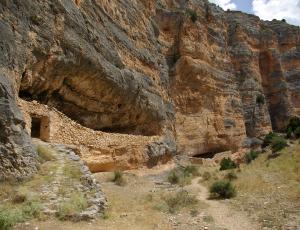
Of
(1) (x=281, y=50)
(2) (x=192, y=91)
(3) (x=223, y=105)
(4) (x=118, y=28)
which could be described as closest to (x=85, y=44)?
(4) (x=118, y=28)

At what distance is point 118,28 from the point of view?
1881 cm

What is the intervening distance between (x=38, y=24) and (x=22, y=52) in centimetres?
153

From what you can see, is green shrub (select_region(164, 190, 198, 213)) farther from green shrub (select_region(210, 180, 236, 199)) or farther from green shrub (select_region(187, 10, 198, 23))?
green shrub (select_region(187, 10, 198, 23))

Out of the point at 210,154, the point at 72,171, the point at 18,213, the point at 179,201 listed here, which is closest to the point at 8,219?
the point at 18,213

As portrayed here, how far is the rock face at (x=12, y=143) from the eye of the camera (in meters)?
8.84

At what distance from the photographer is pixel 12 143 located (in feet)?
30.0

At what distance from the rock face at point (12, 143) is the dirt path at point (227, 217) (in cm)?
495

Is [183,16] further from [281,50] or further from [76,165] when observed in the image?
[76,165]

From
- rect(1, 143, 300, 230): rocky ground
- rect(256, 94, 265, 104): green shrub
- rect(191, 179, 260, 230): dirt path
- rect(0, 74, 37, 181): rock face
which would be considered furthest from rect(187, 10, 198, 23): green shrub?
rect(0, 74, 37, 181): rock face

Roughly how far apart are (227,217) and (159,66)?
15457 mm

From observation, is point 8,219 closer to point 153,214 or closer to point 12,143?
point 12,143

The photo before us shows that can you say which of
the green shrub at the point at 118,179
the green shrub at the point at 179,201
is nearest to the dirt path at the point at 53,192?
the green shrub at the point at 179,201

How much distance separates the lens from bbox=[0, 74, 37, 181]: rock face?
8836 millimetres

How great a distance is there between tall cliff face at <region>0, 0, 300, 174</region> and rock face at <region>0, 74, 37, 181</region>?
45.1 inches
